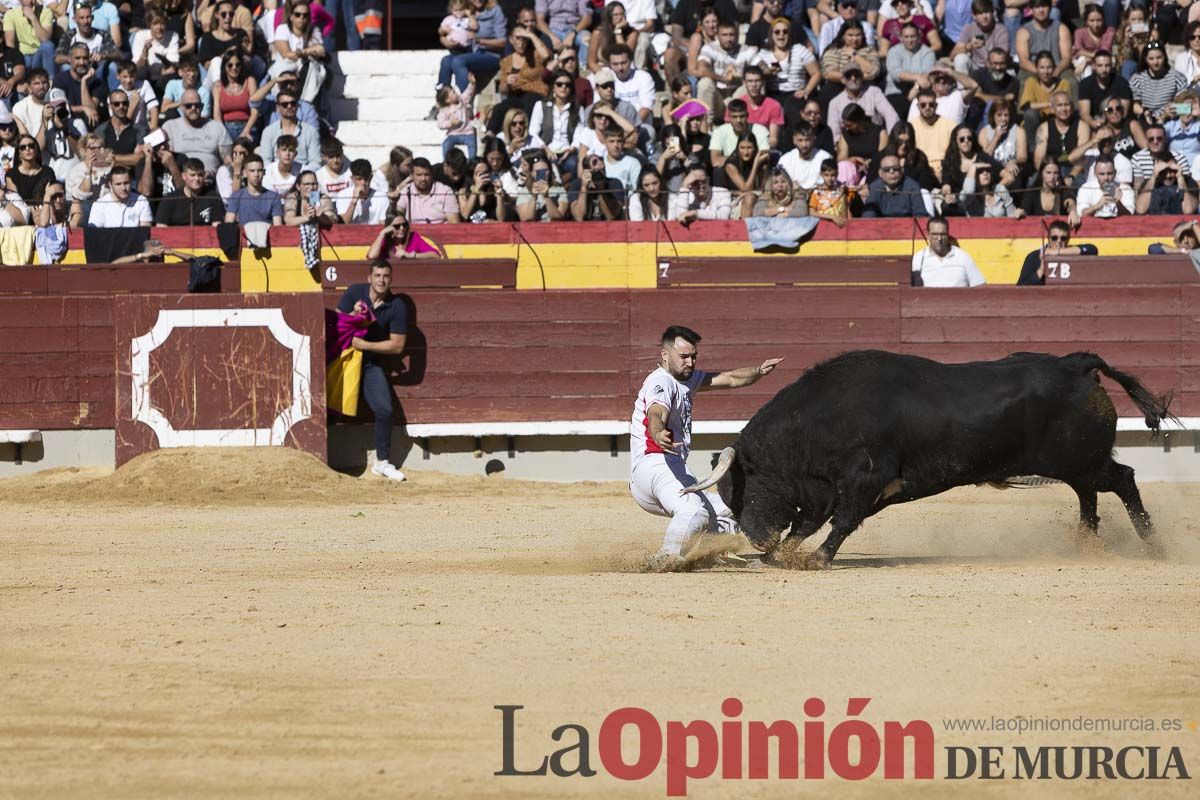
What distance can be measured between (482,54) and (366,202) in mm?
2050

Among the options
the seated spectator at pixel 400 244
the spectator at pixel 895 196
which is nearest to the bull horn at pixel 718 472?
the seated spectator at pixel 400 244

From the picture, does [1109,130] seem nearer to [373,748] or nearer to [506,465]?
[506,465]

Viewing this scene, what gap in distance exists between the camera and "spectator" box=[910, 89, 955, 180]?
12.2 meters

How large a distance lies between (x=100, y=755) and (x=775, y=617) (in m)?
2.30

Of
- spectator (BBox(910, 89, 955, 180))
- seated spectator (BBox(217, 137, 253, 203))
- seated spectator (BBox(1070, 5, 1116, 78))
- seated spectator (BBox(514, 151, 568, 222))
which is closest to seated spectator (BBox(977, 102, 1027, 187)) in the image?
spectator (BBox(910, 89, 955, 180))

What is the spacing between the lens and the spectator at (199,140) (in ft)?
42.5

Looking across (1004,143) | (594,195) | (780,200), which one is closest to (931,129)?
(1004,143)

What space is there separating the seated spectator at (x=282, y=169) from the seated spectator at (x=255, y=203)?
0.39ft

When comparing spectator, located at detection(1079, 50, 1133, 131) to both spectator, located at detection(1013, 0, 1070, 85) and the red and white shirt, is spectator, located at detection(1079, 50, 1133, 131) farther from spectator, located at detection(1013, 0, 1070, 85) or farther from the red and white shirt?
the red and white shirt

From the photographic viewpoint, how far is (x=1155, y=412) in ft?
24.6

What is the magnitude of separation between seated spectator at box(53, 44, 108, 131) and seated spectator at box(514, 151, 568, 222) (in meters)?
3.82

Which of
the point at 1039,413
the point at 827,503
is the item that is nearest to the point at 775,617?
the point at 827,503

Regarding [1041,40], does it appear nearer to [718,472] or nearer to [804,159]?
[804,159]

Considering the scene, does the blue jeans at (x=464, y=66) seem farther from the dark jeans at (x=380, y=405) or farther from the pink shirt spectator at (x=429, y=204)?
the dark jeans at (x=380, y=405)
